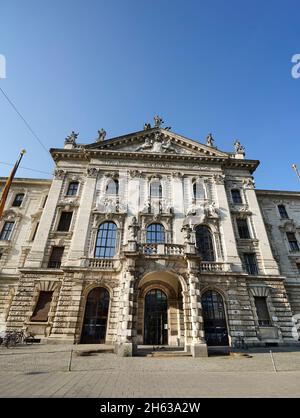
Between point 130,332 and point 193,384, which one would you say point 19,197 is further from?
point 193,384

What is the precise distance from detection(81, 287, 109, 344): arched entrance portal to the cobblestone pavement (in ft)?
22.1

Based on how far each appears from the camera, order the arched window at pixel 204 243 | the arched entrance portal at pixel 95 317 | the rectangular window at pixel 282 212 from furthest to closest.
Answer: the rectangular window at pixel 282 212 < the arched window at pixel 204 243 < the arched entrance portal at pixel 95 317

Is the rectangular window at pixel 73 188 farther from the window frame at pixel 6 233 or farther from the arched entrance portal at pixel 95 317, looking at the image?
the arched entrance portal at pixel 95 317

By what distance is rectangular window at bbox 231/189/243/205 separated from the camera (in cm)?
2564

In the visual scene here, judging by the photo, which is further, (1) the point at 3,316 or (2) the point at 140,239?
(2) the point at 140,239

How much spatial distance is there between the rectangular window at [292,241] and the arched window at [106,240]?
1913 cm

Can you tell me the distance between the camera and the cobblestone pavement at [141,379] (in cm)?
620

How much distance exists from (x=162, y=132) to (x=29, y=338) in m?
24.6

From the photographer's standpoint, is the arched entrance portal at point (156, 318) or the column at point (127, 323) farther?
the arched entrance portal at point (156, 318)

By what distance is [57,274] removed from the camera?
1956 centimetres

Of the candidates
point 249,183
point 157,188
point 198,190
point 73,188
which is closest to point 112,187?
point 73,188

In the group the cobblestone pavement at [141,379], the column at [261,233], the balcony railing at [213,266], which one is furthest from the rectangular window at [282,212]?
the cobblestone pavement at [141,379]
